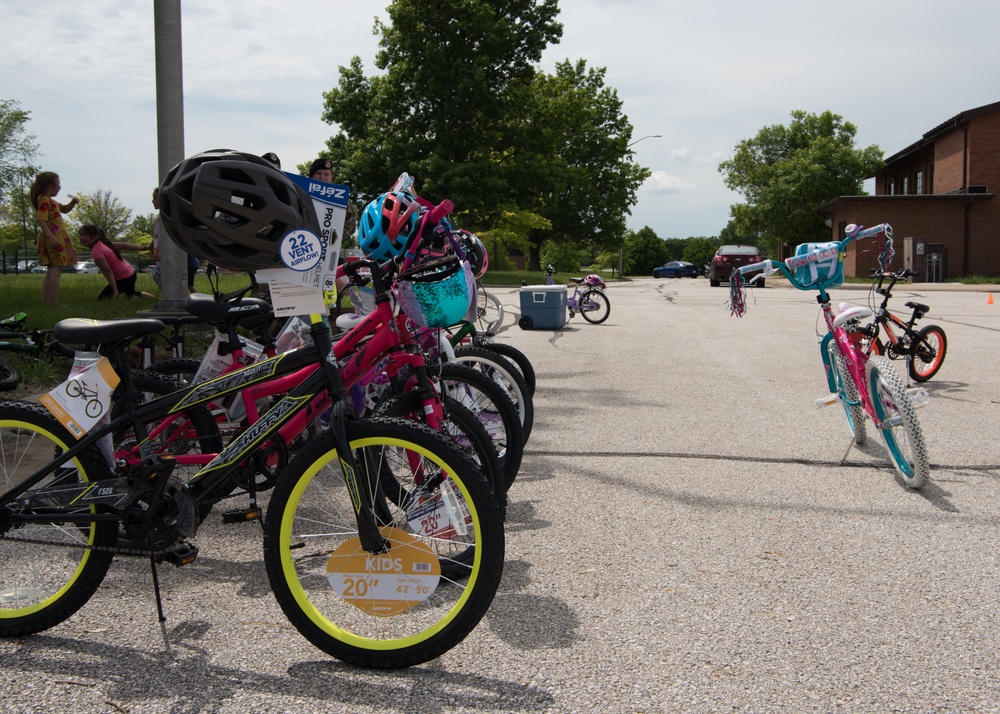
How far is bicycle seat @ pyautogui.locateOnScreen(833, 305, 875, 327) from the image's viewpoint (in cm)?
574

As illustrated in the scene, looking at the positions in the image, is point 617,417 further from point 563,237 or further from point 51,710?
point 563,237

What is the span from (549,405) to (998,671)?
5.24 meters

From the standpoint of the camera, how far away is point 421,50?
36.4m

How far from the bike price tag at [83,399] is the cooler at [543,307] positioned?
12.1 meters

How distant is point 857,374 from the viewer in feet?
18.4

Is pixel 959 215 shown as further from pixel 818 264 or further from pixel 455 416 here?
pixel 455 416

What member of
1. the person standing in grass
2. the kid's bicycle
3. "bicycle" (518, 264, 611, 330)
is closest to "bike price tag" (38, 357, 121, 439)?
the kid's bicycle

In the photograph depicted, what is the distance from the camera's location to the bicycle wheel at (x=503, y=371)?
516cm

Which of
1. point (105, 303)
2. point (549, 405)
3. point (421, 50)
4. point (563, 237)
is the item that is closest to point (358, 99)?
point (421, 50)

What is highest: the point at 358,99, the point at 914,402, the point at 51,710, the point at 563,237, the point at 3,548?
the point at 358,99

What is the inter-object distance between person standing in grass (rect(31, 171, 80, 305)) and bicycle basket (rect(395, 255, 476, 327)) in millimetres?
7371

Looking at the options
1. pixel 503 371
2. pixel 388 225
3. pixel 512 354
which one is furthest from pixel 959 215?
pixel 388 225

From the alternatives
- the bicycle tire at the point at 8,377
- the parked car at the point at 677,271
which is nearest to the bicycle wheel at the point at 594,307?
the bicycle tire at the point at 8,377

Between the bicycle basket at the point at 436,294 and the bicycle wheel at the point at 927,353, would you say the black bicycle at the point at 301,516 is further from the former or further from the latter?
the bicycle wheel at the point at 927,353
